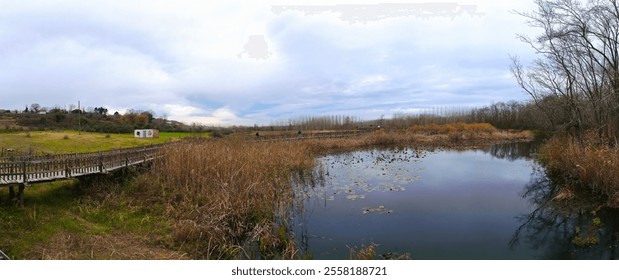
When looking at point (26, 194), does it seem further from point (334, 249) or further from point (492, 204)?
point (492, 204)

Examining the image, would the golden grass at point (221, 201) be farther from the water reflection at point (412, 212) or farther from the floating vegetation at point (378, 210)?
the floating vegetation at point (378, 210)

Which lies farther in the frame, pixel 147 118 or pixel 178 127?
pixel 147 118

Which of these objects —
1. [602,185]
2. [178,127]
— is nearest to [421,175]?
[602,185]

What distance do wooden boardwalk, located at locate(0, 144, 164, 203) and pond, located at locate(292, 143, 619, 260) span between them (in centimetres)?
808

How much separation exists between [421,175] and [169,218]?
1362cm

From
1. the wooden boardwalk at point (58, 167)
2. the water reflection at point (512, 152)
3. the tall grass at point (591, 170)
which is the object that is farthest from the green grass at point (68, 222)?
the water reflection at point (512, 152)

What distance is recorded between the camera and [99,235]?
938 centimetres

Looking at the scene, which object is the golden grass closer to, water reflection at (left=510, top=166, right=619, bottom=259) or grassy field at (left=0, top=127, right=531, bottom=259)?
grassy field at (left=0, top=127, right=531, bottom=259)

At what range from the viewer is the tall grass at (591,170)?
39.9 ft

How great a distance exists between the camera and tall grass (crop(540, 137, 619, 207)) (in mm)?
12156

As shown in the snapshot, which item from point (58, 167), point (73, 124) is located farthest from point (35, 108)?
point (58, 167)

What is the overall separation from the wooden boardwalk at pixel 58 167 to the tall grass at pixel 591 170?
60.7 feet

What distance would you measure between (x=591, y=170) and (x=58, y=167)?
20.7m

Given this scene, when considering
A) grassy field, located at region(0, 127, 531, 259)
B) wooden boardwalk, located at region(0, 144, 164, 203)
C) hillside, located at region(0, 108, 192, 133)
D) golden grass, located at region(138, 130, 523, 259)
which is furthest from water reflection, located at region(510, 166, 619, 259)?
hillside, located at region(0, 108, 192, 133)
